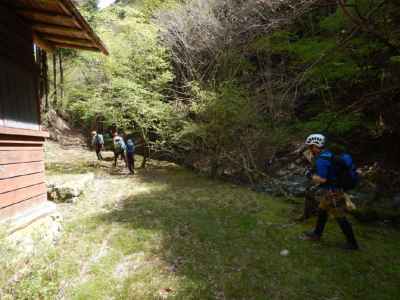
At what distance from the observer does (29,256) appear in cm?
367

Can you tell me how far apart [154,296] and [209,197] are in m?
5.20

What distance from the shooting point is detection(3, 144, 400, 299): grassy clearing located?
3.50 m

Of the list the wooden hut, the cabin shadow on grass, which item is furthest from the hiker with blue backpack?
the wooden hut

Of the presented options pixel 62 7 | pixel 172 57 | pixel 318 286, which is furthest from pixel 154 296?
pixel 172 57

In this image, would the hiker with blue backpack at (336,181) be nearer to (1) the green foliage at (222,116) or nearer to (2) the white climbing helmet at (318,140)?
(2) the white climbing helmet at (318,140)

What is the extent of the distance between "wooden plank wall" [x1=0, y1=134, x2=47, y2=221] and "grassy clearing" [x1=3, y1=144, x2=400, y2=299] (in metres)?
0.88

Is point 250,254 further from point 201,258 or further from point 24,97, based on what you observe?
point 24,97

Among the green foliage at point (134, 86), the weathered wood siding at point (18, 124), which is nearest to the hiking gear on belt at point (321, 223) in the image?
the weathered wood siding at point (18, 124)

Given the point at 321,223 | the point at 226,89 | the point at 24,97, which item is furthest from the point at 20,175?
the point at 226,89

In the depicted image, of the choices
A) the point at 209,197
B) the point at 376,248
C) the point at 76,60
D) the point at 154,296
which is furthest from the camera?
the point at 76,60

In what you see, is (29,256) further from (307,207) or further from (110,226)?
(307,207)

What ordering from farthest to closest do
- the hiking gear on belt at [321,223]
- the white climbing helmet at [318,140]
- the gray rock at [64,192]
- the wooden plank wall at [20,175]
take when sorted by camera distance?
the gray rock at [64,192], the hiking gear on belt at [321,223], the white climbing helmet at [318,140], the wooden plank wall at [20,175]

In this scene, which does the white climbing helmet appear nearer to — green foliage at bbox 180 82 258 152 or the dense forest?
the dense forest

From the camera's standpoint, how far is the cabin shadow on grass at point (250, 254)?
360 cm
